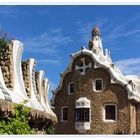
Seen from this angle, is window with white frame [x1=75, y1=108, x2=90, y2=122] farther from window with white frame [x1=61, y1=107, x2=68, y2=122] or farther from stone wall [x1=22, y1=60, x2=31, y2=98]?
stone wall [x1=22, y1=60, x2=31, y2=98]

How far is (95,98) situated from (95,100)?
107 mm

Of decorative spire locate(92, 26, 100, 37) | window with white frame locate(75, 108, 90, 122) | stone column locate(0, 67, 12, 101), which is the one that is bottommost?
stone column locate(0, 67, 12, 101)

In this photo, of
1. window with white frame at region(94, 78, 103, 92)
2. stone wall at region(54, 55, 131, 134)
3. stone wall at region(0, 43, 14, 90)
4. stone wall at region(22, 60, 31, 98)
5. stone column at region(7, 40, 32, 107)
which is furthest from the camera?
window with white frame at region(94, 78, 103, 92)

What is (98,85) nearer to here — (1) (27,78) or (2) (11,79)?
(1) (27,78)

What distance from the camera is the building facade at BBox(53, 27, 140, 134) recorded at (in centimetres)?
2042

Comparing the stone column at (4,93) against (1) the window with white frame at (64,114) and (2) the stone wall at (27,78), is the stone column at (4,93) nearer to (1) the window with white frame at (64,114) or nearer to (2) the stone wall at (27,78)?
(2) the stone wall at (27,78)

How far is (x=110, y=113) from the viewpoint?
2064 centimetres

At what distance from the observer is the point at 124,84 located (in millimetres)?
20250

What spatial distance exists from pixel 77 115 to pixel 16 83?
13.6 m

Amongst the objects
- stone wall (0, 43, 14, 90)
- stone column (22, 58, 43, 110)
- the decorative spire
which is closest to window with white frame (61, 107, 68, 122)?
the decorative spire

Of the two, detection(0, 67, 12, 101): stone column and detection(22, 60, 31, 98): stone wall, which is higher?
detection(22, 60, 31, 98): stone wall

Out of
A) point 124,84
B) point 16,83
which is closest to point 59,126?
point 124,84
